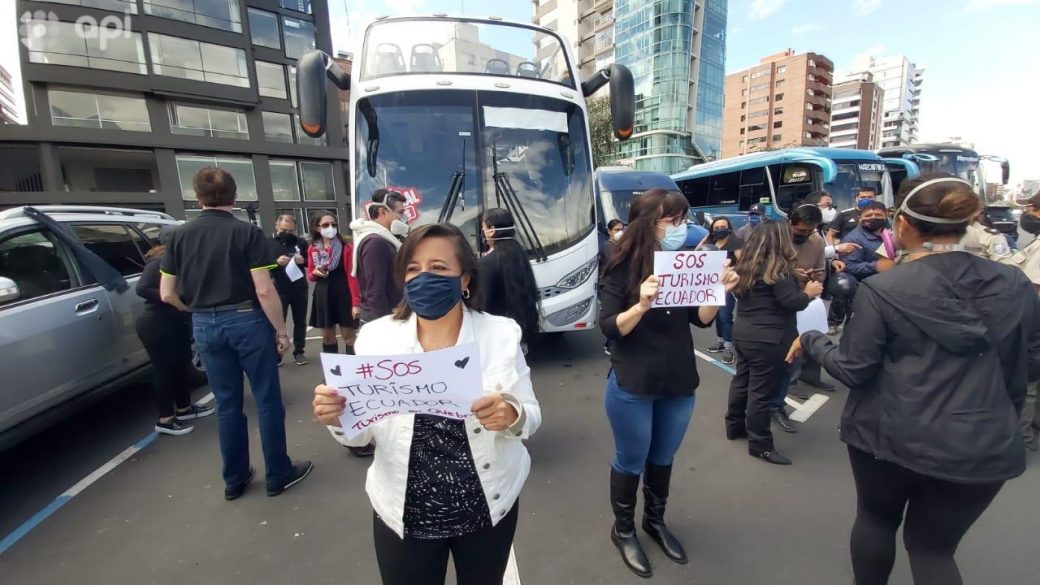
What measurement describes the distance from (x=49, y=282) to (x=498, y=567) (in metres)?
4.48

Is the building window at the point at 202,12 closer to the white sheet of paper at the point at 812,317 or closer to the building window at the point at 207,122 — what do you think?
the building window at the point at 207,122

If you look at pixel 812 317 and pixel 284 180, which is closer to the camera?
pixel 812 317

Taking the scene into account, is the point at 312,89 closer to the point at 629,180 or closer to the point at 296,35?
the point at 629,180

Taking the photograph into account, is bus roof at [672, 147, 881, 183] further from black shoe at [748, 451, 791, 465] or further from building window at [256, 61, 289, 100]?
building window at [256, 61, 289, 100]

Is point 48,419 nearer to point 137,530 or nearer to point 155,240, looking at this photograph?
point 137,530

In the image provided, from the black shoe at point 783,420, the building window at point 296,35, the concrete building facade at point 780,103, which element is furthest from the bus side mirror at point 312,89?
the concrete building facade at point 780,103

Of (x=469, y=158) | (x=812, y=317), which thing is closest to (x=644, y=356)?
(x=812, y=317)

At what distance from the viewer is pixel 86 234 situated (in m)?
4.20

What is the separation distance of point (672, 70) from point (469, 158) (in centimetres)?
4847

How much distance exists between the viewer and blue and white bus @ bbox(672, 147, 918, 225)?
1255 cm

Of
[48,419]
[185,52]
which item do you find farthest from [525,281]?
[185,52]

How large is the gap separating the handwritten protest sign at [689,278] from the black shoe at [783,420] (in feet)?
8.05

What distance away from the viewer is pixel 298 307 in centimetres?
591

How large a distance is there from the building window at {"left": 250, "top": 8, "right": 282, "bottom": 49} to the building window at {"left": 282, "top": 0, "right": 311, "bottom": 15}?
118 cm
